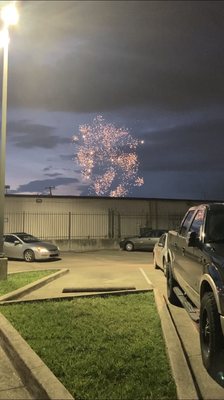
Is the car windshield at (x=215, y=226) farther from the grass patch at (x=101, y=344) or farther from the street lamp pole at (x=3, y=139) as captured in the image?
the street lamp pole at (x=3, y=139)

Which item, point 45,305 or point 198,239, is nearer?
point 198,239

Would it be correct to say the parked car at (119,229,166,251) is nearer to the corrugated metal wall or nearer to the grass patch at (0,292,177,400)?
the corrugated metal wall

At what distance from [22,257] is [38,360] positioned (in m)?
17.5

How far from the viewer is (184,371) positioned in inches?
205

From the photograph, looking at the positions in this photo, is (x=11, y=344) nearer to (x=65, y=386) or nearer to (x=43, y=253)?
(x=65, y=386)

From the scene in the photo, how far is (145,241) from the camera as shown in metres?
30.0

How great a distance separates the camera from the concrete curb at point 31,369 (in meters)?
4.68

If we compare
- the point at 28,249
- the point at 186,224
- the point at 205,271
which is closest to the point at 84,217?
the point at 28,249

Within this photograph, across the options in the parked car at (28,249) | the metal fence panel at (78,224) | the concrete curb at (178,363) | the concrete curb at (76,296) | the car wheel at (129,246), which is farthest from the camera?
the metal fence panel at (78,224)

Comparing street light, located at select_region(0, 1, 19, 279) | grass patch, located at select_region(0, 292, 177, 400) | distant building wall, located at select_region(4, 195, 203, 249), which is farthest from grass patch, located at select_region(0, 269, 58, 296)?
distant building wall, located at select_region(4, 195, 203, 249)

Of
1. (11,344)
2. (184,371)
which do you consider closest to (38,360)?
(11,344)

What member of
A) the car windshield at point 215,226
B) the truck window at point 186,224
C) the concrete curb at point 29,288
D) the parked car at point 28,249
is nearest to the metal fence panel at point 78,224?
the parked car at point 28,249

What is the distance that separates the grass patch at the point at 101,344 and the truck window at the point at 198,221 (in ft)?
5.22

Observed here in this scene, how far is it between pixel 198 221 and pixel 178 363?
248 centimetres
